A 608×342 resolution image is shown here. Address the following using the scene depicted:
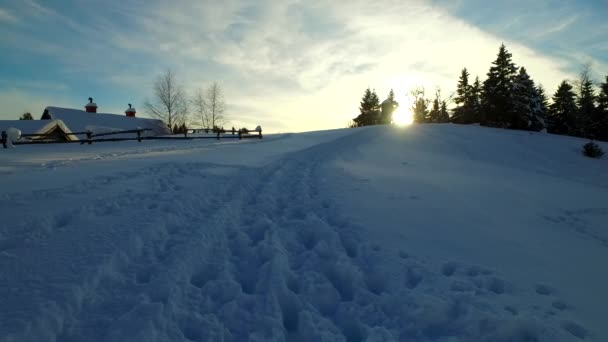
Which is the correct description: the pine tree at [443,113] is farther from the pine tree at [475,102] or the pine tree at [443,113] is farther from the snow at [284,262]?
the snow at [284,262]

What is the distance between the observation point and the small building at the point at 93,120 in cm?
3581

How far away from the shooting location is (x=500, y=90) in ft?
134

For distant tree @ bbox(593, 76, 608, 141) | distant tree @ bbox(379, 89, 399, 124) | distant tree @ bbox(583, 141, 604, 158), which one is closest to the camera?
distant tree @ bbox(583, 141, 604, 158)

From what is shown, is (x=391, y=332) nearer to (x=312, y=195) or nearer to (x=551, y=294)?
(x=551, y=294)

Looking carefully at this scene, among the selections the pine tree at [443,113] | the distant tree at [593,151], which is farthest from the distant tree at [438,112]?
the distant tree at [593,151]

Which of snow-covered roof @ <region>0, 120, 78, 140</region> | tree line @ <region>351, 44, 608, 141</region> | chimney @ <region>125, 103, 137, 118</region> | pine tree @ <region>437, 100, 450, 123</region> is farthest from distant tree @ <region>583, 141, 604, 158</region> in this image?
chimney @ <region>125, 103, 137, 118</region>

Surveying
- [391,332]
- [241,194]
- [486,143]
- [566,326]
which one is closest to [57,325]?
[391,332]

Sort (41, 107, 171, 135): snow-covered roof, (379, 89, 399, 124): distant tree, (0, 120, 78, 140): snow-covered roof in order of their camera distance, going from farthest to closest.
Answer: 1. (379, 89, 399, 124): distant tree
2. (41, 107, 171, 135): snow-covered roof
3. (0, 120, 78, 140): snow-covered roof

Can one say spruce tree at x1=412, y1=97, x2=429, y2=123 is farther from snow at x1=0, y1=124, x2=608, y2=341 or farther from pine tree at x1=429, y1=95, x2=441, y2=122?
snow at x1=0, y1=124, x2=608, y2=341

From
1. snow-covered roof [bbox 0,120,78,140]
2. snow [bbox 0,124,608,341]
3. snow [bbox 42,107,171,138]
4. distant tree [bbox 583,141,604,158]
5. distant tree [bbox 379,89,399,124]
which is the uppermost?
distant tree [bbox 379,89,399,124]

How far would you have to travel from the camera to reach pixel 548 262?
198 inches

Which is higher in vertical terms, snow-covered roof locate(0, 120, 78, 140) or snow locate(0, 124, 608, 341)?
snow-covered roof locate(0, 120, 78, 140)

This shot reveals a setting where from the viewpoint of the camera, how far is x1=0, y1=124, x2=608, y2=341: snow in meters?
3.43

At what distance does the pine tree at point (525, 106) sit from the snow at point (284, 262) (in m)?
37.8
